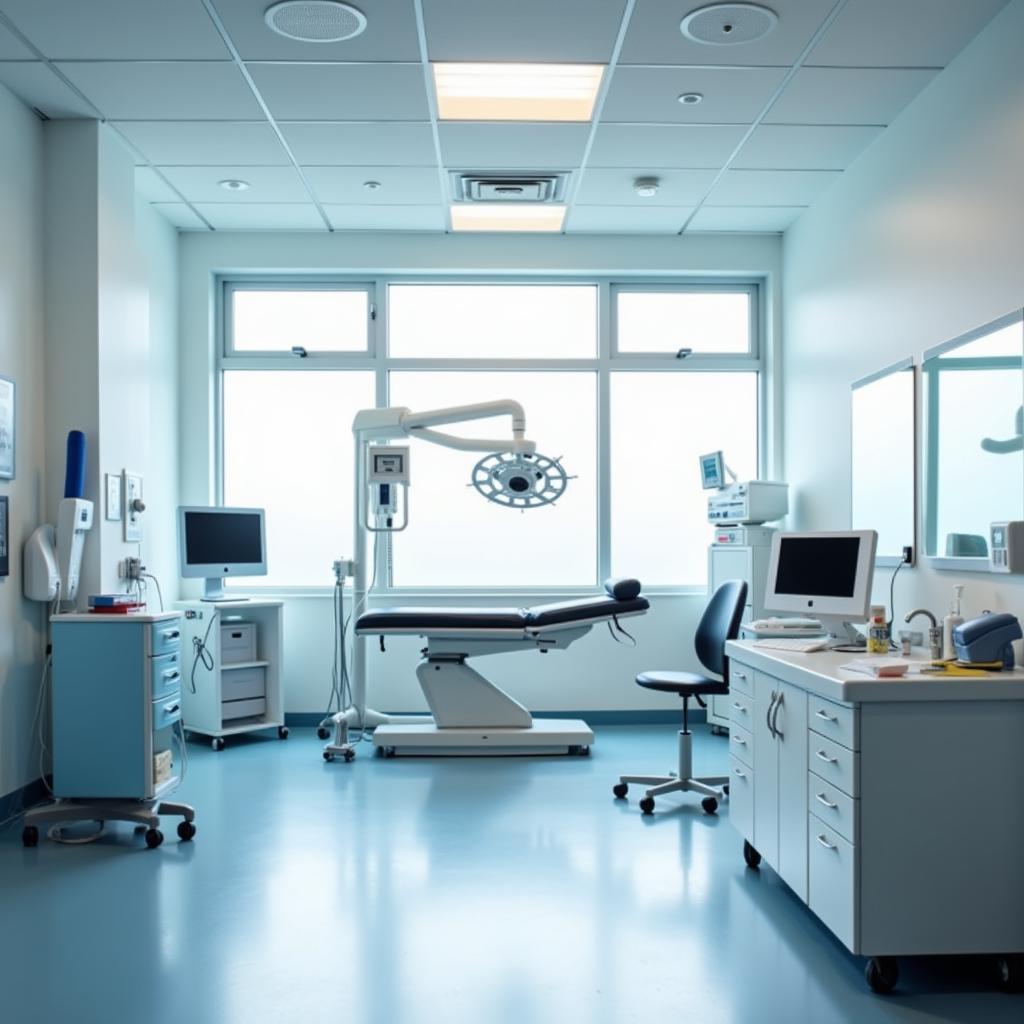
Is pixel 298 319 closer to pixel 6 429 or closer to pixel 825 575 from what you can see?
pixel 6 429

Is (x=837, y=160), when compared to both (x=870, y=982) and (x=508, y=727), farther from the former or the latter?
(x=870, y=982)

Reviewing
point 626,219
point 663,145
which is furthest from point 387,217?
point 663,145

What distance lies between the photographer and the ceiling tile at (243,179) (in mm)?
5254

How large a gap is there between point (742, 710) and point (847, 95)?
2776mm

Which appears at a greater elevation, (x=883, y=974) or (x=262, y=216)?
(x=262, y=216)

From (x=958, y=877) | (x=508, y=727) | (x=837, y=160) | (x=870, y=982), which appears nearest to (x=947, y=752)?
(x=958, y=877)

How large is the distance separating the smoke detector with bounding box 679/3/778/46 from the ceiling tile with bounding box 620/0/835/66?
0.03m

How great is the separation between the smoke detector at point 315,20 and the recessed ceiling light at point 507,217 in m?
2.07

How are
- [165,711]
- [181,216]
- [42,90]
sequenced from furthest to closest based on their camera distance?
1. [181,216]
2. [42,90]
3. [165,711]

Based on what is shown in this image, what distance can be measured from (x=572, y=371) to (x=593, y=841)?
3.54 meters

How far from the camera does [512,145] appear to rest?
4.95 m

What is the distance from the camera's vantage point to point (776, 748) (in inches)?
130

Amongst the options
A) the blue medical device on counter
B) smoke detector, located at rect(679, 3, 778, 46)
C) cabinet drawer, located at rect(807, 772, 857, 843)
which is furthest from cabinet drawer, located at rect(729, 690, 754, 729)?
smoke detector, located at rect(679, 3, 778, 46)

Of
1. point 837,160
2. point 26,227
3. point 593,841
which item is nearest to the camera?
point 593,841
